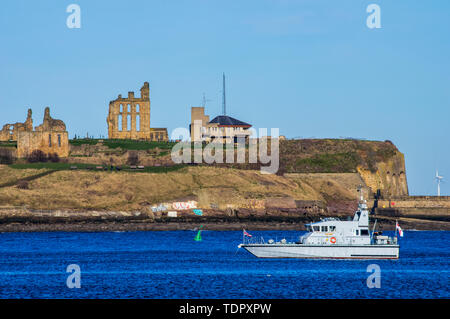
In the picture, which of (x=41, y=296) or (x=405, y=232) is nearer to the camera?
(x=41, y=296)

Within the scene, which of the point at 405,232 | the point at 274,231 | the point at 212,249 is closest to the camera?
the point at 212,249

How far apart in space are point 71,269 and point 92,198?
5884 centimetres

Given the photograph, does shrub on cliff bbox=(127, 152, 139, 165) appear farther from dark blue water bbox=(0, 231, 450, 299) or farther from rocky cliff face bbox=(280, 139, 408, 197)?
dark blue water bbox=(0, 231, 450, 299)

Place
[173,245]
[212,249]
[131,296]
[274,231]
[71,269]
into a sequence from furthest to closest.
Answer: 1. [274,231]
2. [173,245]
3. [212,249]
4. [71,269]
5. [131,296]

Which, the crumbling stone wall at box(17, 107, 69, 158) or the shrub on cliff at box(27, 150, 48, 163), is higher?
the crumbling stone wall at box(17, 107, 69, 158)

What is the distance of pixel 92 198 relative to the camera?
122750 millimetres

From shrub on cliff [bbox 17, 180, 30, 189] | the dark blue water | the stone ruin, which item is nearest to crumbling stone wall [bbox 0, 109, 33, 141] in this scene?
the stone ruin

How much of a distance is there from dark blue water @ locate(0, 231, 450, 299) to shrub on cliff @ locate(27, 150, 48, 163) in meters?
55.8

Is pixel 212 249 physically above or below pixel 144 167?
below

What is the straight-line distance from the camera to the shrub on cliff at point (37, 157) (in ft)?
483

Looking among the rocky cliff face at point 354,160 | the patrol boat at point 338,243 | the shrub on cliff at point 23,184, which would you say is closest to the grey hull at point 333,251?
the patrol boat at point 338,243

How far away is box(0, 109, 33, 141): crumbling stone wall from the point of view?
530 ft
